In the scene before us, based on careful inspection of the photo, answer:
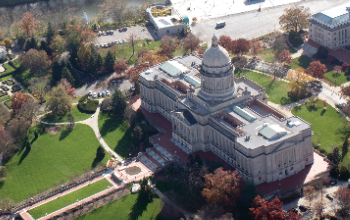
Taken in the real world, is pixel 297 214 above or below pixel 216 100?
below

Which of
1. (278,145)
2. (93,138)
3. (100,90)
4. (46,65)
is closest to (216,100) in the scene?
(278,145)

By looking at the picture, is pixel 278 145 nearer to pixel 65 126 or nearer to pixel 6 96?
pixel 65 126

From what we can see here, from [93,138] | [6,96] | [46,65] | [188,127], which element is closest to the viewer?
[188,127]

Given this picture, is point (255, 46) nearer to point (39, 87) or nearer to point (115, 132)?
point (115, 132)

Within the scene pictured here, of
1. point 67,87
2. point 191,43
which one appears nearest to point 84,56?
point 67,87

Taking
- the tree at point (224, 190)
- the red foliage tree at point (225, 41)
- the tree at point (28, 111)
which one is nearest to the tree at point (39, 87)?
the tree at point (28, 111)

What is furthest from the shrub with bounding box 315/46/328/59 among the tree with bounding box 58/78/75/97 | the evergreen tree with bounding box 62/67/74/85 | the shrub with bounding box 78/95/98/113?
the evergreen tree with bounding box 62/67/74/85
